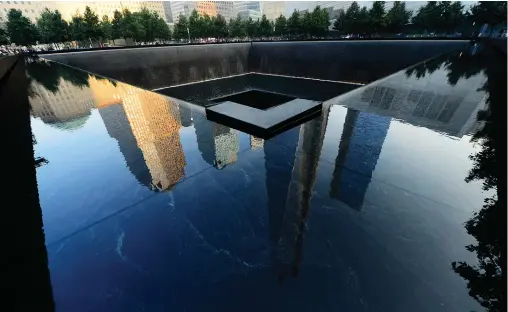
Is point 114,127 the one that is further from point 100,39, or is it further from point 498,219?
point 100,39

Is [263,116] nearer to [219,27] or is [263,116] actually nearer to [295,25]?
[295,25]

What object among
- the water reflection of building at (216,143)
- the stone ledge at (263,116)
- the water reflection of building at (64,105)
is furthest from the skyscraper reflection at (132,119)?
the stone ledge at (263,116)

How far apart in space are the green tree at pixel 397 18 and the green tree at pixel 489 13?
10805 mm

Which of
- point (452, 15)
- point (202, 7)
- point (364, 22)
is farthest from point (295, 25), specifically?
point (202, 7)

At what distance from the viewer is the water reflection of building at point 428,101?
4.75 metres

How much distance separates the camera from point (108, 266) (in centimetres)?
191

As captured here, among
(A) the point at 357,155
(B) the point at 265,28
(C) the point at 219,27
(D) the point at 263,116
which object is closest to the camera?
(A) the point at 357,155

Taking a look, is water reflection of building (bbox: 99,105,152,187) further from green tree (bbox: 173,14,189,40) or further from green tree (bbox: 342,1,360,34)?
green tree (bbox: 173,14,189,40)

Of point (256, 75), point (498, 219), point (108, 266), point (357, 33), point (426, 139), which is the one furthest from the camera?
point (357, 33)

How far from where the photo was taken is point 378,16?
40.5 meters

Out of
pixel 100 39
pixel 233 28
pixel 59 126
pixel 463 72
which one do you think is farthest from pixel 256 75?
pixel 100 39

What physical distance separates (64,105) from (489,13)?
43773mm

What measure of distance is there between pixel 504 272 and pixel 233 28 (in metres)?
63.1

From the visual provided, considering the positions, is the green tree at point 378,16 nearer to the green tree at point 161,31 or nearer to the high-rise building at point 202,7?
the green tree at point 161,31
